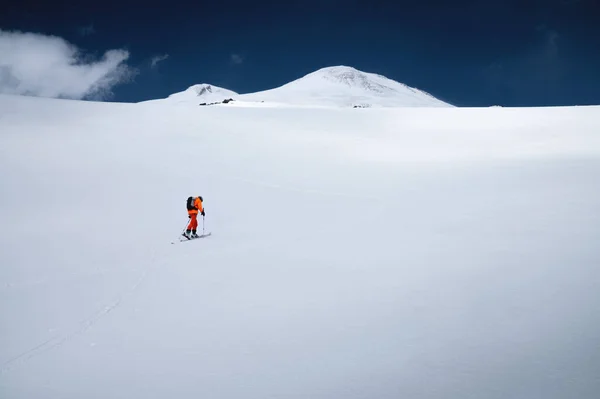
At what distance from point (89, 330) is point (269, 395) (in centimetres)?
313

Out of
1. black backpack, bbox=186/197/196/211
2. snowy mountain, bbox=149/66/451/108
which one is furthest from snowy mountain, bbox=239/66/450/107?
black backpack, bbox=186/197/196/211

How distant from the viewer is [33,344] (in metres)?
5.70

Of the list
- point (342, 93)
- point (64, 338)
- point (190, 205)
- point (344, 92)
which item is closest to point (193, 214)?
point (190, 205)

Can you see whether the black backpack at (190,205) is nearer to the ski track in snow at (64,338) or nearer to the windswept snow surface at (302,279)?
the windswept snow surface at (302,279)

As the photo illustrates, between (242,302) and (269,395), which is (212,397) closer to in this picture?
(269,395)

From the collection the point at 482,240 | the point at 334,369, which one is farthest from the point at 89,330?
the point at 482,240

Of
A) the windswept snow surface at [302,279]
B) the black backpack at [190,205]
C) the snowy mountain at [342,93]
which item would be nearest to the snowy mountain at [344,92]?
the snowy mountain at [342,93]

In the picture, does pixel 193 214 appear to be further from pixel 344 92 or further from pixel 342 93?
pixel 344 92

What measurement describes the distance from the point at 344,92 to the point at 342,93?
186cm

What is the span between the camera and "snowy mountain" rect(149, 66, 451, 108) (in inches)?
4289

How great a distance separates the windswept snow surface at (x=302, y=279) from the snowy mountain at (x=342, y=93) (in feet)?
264

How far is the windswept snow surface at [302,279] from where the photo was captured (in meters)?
4.70

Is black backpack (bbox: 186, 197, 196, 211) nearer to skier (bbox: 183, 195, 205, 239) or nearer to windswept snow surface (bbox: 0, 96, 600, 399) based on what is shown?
skier (bbox: 183, 195, 205, 239)

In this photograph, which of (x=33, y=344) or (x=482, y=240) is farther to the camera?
(x=482, y=240)
